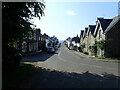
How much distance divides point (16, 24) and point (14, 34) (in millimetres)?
788

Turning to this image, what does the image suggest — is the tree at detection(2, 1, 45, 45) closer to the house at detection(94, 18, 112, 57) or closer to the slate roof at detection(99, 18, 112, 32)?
the house at detection(94, 18, 112, 57)

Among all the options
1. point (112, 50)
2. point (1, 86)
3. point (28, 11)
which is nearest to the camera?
point (1, 86)

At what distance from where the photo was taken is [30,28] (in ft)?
45.3

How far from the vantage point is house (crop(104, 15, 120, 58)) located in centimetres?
3291

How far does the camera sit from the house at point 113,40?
108 ft

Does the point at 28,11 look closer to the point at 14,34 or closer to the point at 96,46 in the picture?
the point at 14,34

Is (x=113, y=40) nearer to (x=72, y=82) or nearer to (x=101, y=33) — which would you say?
(x=101, y=33)

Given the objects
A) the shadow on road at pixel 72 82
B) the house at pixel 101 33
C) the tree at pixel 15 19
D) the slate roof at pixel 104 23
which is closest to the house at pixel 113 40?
the house at pixel 101 33

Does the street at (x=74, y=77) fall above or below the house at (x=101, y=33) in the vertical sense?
below

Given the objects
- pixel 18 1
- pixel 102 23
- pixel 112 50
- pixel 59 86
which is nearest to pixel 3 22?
pixel 18 1

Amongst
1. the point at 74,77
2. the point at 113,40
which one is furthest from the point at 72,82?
the point at 113,40

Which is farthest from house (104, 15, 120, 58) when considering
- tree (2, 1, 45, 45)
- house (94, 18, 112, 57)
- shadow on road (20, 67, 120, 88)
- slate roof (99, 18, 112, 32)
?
tree (2, 1, 45, 45)

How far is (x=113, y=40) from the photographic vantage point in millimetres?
33438

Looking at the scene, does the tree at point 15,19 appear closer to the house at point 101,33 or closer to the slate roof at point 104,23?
the house at point 101,33
